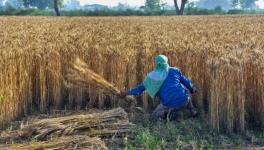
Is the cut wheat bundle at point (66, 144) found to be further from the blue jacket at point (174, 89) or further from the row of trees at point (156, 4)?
the row of trees at point (156, 4)

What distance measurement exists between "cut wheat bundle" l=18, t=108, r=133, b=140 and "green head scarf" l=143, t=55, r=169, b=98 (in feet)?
1.90

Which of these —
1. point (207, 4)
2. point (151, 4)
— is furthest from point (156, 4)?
point (207, 4)

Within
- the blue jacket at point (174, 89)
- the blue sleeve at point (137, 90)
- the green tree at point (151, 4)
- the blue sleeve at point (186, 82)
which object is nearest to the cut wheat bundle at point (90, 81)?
the blue sleeve at point (137, 90)

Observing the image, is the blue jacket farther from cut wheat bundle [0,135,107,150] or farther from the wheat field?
cut wheat bundle [0,135,107,150]

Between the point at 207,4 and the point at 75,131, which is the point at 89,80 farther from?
the point at 207,4

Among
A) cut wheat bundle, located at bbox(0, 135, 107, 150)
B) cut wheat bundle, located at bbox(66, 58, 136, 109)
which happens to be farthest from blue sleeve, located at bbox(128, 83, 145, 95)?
cut wheat bundle, located at bbox(0, 135, 107, 150)

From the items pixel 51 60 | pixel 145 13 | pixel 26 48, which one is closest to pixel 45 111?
pixel 51 60

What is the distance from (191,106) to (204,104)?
261mm

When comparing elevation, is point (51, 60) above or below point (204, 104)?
above

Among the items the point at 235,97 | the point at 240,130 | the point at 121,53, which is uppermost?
the point at 121,53

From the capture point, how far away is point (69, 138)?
5055mm

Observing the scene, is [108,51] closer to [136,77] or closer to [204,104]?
[136,77]

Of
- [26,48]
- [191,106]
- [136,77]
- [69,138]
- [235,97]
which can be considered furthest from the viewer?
[26,48]

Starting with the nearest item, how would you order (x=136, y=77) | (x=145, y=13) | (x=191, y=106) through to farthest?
(x=191, y=106) < (x=136, y=77) < (x=145, y=13)
